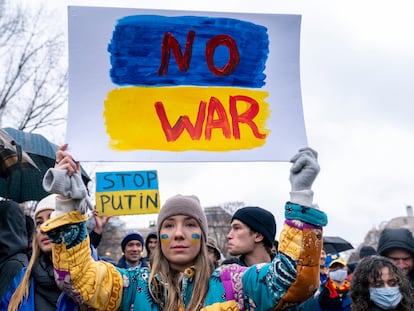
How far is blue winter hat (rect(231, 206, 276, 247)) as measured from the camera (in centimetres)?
393

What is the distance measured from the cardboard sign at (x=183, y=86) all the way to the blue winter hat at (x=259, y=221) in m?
1.29

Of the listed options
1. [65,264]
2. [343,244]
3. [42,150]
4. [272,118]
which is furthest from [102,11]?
[343,244]

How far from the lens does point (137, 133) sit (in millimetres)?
2762

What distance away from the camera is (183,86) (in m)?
2.91

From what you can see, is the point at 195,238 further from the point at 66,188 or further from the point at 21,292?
the point at 21,292

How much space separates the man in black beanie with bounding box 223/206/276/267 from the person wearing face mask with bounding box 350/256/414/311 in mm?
700

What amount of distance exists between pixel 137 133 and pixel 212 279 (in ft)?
2.75

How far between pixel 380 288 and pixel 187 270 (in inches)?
81.4

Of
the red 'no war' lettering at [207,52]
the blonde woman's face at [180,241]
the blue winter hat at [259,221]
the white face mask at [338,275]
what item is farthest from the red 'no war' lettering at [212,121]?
the white face mask at [338,275]

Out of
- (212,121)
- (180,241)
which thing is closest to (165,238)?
(180,241)

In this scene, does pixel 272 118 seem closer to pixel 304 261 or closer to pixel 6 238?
pixel 304 261

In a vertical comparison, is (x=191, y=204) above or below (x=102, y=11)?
below

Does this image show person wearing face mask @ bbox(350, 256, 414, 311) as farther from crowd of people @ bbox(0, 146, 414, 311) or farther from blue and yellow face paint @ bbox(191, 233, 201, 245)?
blue and yellow face paint @ bbox(191, 233, 201, 245)

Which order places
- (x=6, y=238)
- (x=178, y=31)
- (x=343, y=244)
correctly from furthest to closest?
(x=343, y=244) < (x=6, y=238) < (x=178, y=31)
